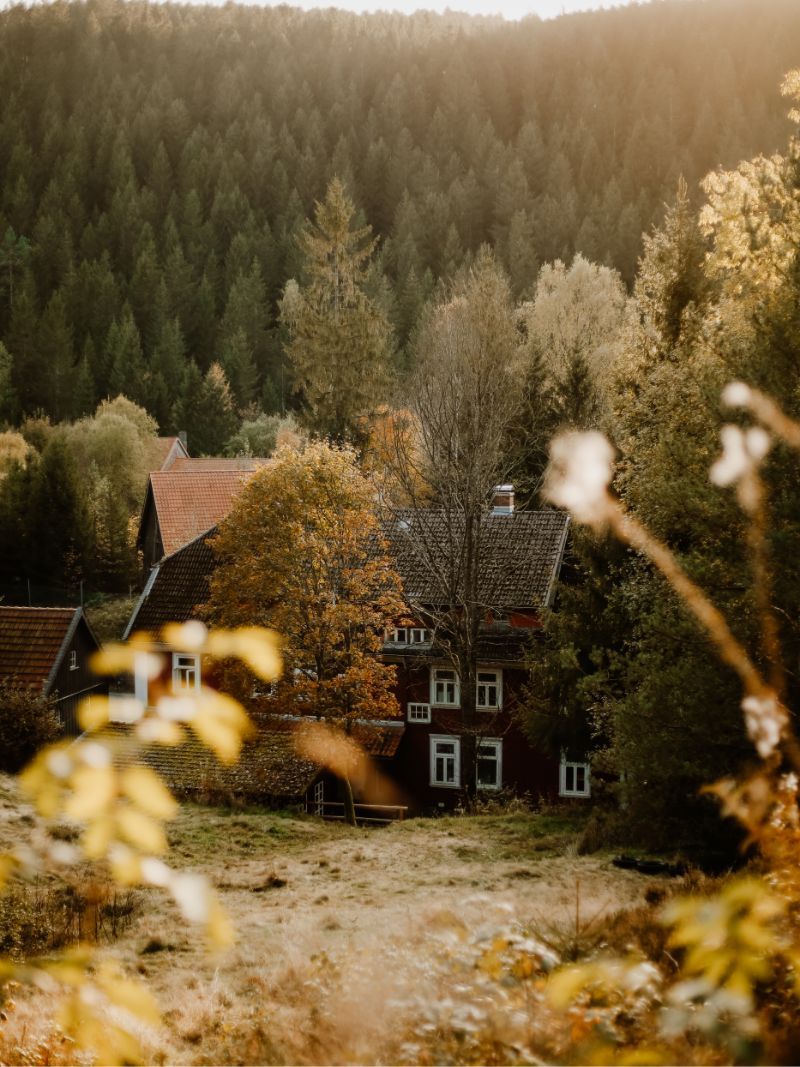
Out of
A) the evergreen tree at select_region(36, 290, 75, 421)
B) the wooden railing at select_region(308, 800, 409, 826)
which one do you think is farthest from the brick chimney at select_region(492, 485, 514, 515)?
the evergreen tree at select_region(36, 290, 75, 421)

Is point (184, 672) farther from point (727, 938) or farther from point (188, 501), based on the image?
point (727, 938)

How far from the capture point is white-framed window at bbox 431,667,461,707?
25734mm

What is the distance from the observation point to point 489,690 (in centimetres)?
2536

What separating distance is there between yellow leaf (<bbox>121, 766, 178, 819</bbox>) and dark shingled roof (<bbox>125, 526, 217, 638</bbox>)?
2623cm

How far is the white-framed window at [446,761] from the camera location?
25.7 m

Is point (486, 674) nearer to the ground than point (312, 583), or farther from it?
nearer to the ground

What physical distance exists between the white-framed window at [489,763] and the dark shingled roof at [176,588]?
9503 mm

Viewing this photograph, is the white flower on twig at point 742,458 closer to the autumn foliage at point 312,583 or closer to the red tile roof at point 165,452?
the autumn foliage at point 312,583

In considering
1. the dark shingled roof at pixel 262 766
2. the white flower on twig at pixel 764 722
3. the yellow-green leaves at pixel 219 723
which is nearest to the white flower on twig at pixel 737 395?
the white flower on twig at pixel 764 722

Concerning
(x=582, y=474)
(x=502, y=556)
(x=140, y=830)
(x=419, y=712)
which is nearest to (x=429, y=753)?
(x=419, y=712)

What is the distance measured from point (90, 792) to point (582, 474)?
74.5 ft

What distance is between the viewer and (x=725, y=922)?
2.33 metres

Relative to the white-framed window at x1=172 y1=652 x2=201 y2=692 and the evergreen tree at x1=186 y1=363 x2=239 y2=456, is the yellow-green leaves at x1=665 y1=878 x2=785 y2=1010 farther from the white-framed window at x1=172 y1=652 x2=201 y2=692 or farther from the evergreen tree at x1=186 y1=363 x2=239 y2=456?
the evergreen tree at x1=186 y1=363 x2=239 y2=456

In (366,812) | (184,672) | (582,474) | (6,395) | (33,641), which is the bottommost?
(366,812)
